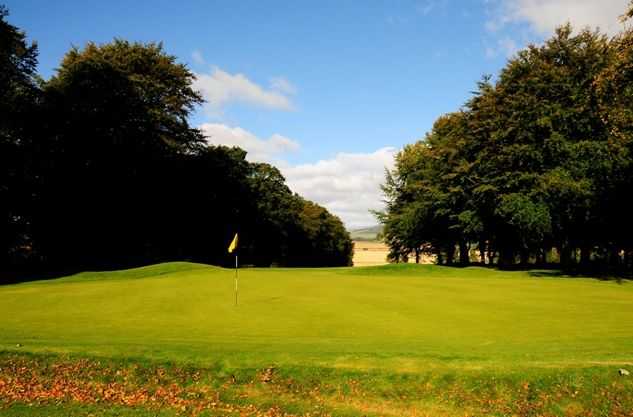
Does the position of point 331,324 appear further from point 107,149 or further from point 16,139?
point 16,139

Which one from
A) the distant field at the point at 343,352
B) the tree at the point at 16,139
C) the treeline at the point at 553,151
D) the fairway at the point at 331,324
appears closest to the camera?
the distant field at the point at 343,352

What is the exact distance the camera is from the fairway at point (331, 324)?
10758 millimetres

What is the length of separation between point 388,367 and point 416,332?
309 centimetres

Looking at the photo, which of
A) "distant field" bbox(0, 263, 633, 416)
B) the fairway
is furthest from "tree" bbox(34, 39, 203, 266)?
"distant field" bbox(0, 263, 633, 416)

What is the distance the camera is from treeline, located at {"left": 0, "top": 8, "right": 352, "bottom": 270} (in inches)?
1582

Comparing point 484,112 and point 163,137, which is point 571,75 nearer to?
point 484,112

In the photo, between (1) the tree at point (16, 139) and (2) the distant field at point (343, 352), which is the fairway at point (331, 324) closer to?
(2) the distant field at point (343, 352)

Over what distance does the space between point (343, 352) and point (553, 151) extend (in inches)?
1254

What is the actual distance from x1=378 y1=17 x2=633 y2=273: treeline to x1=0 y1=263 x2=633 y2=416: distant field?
58.5ft

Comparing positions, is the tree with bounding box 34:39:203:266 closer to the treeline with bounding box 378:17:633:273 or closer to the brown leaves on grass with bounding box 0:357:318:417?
the treeline with bounding box 378:17:633:273

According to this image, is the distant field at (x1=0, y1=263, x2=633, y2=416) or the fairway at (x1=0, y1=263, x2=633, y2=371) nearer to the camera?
the distant field at (x1=0, y1=263, x2=633, y2=416)

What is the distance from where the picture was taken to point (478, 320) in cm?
1458

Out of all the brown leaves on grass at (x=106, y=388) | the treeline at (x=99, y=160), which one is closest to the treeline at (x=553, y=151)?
the brown leaves on grass at (x=106, y=388)

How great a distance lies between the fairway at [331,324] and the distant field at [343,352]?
51 millimetres
